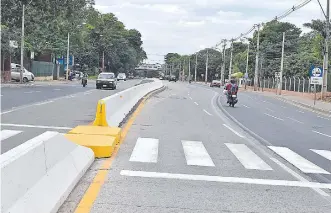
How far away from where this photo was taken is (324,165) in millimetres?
10594

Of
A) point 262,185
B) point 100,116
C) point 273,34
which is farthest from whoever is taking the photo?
point 273,34

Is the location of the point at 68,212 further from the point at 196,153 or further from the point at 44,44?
the point at 44,44

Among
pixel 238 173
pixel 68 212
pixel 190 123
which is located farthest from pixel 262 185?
pixel 190 123

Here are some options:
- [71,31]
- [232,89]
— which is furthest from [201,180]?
[71,31]

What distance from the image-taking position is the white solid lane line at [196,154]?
9875 mm

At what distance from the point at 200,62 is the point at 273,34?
203 feet

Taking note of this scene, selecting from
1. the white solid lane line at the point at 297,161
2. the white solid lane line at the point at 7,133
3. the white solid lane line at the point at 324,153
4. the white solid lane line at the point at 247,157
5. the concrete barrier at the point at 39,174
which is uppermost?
the concrete barrier at the point at 39,174

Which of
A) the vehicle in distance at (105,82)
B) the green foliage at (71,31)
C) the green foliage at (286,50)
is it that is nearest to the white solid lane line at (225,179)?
the green foliage at (71,31)

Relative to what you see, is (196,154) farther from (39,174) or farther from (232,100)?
(232,100)

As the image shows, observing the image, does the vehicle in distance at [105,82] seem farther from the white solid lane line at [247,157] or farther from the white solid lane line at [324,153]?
the white solid lane line at [324,153]

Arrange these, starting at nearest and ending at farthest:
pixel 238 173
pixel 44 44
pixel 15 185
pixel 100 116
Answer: pixel 15 185
pixel 238 173
pixel 100 116
pixel 44 44

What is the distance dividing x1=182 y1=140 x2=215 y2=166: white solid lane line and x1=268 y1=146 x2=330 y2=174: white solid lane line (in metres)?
1.81

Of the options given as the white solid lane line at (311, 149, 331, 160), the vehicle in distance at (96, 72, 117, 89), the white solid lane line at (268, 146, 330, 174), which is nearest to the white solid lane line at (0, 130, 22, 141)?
the white solid lane line at (268, 146, 330, 174)

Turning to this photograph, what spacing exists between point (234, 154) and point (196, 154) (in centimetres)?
96
